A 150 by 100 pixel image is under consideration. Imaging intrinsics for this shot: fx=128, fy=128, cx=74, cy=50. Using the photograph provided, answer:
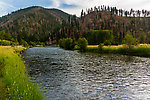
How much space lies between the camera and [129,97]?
16031mm

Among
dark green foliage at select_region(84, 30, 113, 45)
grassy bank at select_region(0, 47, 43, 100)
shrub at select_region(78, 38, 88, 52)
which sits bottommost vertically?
grassy bank at select_region(0, 47, 43, 100)

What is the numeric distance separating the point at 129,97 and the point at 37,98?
11.3m

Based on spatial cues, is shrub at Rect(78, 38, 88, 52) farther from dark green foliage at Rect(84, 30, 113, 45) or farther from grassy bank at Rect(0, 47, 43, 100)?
grassy bank at Rect(0, 47, 43, 100)

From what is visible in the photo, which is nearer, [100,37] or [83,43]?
[83,43]

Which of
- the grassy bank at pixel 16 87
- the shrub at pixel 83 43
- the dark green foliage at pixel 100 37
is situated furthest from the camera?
the dark green foliage at pixel 100 37

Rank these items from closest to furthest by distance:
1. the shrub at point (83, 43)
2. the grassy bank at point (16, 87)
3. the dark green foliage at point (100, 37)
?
the grassy bank at point (16, 87), the shrub at point (83, 43), the dark green foliage at point (100, 37)

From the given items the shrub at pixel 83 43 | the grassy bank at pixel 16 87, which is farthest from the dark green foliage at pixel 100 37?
the grassy bank at pixel 16 87

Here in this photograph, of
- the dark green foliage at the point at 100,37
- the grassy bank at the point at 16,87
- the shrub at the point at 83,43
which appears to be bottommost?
the grassy bank at the point at 16,87

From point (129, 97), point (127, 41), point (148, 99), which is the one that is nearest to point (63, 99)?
point (129, 97)

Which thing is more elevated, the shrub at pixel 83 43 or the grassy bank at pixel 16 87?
the shrub at pixel 83 43

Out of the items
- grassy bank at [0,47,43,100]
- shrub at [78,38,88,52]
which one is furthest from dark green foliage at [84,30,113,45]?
grassy bank at [0,47,43,100]

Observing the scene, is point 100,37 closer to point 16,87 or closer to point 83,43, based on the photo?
point 83,43

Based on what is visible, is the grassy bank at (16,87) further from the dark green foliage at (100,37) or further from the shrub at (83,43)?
the dark green foliage at (100,37)

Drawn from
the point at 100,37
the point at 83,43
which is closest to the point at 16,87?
the point at 83,43
